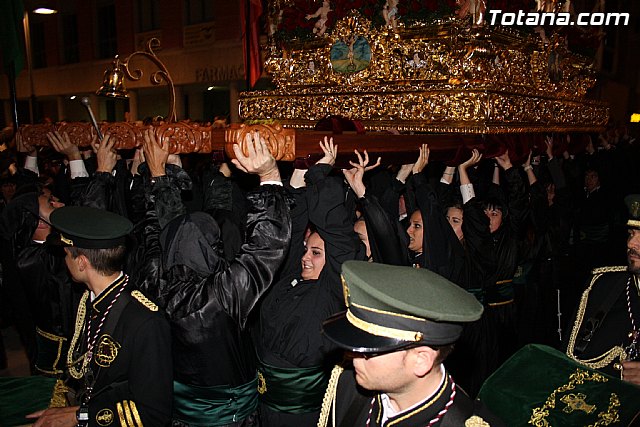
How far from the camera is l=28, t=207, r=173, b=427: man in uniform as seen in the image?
1905mm

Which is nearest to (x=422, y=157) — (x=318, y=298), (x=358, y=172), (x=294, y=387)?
(x=358, y=172)

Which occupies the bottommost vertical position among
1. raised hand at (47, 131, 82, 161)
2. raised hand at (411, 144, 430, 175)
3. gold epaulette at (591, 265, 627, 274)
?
gold epaulette at (591, 265, 627, 274)

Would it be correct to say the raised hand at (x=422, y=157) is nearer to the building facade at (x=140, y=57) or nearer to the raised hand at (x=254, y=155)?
the raised hand at (x=254, y=155)

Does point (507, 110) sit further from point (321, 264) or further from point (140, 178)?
point (140, 178)

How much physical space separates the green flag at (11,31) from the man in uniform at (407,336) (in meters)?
3.26

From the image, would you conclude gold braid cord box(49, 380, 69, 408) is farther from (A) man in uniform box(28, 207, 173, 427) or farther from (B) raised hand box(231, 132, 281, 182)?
(B) raised hand box(231, 132, 281, 182)

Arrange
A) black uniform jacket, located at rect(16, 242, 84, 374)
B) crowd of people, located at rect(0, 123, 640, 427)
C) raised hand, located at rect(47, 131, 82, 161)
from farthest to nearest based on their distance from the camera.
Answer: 1. black uniform jacket, located at rect(16, 242, 84, 374)
2. raised hand, located at rect(47, 131, 82, 161)
3. crowd of people, located at rect(0, 123, 640, 427)

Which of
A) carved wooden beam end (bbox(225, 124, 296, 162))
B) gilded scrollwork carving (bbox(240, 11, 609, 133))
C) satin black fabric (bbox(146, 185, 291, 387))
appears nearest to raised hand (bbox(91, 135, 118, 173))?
satin black fabric (bbox(146, 185, 291, 387))

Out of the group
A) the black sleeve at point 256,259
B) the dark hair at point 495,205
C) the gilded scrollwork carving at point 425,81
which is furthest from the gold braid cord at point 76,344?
the dark hair at point 495,205

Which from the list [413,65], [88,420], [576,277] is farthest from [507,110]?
[576,277]

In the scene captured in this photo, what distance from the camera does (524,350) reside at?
5.98 feet

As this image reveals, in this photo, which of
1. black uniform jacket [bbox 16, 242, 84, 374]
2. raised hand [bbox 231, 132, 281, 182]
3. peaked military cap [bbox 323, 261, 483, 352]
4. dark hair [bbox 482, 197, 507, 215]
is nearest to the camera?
peaked military cap [bbox 323, 261, 483, 352]

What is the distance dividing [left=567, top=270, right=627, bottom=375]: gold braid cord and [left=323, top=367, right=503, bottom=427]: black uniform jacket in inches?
52.3

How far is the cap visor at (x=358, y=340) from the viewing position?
52.7 inches
